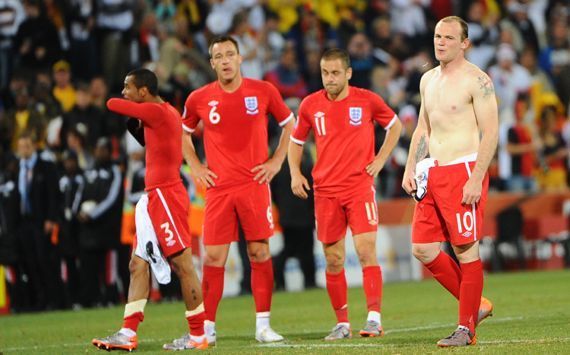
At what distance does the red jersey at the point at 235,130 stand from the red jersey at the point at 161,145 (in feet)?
2.61

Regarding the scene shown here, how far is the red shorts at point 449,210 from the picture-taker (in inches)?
418

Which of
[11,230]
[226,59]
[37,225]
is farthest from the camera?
[37,225]

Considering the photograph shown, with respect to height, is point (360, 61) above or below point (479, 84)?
above

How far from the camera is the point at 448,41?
10.7 metres

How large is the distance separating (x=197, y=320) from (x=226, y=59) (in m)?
2.32

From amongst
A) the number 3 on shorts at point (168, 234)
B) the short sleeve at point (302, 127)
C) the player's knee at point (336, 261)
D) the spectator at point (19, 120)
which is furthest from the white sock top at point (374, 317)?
the spectator at point (19, 120)

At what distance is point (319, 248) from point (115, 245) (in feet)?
12.0

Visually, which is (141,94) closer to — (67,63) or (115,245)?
(115,245)

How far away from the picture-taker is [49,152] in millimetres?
20375

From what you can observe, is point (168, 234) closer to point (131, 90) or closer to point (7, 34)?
point (131, 90)

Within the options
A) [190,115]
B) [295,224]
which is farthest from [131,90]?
[295,224]

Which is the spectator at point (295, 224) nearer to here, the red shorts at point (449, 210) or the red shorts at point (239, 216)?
the red shorts at point (239, 216)

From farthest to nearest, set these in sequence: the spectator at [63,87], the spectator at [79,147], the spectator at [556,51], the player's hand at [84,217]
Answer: the spectator at [556,51], the spectator at [63,87], the spectator at [79,147], the player's hand at [84,217]

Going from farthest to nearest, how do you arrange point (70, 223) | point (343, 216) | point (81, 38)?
point (81, 38)
point (70, 223)
point (343, 216)
